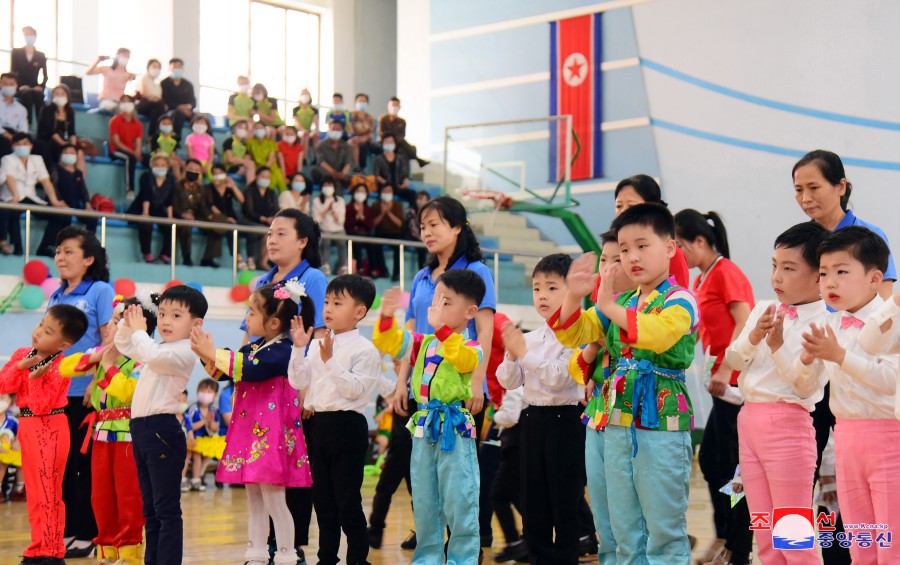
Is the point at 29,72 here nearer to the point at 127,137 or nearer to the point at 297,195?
the point at 127,137

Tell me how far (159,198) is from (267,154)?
1829 mm

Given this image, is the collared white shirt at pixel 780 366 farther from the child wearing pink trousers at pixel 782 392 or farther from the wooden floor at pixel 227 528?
the wooden floor at pixel 227 528

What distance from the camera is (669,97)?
13.0 meters

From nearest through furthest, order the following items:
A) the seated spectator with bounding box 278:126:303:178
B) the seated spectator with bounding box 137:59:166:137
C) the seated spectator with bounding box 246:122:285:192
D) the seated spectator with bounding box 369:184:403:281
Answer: the seated spectator with bounding box 137:59:166:137, the seated spectator with bounding box 246:122:285:192, the seated spectator with bounding box 369:184:403:281, the seated spectator with bounding box 278:126:303:178

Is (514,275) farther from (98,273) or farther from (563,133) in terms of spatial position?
(98,273)

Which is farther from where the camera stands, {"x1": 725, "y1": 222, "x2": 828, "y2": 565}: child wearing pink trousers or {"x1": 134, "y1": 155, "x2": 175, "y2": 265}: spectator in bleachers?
{"x1": 134, "y1": 155, "x2": 175, "y2": 265}: spectator in bleachers

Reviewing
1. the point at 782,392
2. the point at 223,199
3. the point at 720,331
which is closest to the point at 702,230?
the point at 720,331

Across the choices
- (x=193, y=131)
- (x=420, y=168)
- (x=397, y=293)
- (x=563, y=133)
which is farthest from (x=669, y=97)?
(x=397, y=293)

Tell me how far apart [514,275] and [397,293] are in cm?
750

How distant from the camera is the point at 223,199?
35.2 ft

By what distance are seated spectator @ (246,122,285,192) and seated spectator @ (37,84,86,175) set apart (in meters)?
1.94

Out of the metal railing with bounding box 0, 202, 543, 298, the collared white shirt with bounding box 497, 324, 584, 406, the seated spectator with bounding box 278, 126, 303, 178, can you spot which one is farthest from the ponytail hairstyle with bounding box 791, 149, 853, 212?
the seated spectator with bounding box 278, 126, 303, 178

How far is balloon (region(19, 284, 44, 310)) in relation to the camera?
337 inches

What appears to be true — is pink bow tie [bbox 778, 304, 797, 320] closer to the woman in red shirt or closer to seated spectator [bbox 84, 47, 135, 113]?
the woman in red shirt
